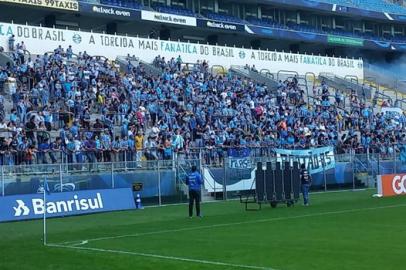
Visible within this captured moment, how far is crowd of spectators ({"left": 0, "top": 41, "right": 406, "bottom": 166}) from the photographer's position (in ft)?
103

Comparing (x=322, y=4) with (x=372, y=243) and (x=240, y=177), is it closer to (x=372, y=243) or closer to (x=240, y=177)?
(x=240, y=177)

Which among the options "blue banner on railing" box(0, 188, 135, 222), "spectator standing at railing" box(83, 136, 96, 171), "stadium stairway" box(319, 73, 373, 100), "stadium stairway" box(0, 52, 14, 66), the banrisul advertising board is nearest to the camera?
"blue banner on railing" box(0, 188, 135, 222)

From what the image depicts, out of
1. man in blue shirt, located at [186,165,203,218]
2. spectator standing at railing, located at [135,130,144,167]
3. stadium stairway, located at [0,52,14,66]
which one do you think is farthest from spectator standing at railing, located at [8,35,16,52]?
man in blue shirt, located at [186,165,203,218]

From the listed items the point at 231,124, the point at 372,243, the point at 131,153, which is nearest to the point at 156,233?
the point at 372,243

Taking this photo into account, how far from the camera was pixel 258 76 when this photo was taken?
5466 cm

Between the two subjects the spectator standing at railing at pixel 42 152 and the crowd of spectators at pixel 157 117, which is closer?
the spectator standing at railing at pixel 42 152

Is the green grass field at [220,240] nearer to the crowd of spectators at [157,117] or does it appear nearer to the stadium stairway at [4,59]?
the crowd of spectators at [157,117]

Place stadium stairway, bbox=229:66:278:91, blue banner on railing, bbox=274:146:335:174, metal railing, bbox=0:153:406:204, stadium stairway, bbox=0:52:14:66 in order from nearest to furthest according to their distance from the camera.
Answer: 1. metal railing, bbox=0:153:406:204
2. blue banner on railing, bbox=274:146:335:174
3. stadium stairway, bbox=0:52:14:66
4. stadium stairway, bbox=229:66:278:91

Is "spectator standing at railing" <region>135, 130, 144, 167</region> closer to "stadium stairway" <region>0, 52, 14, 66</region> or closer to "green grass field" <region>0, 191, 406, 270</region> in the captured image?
"green grass field" <region>0, 191, 406, 270</region>

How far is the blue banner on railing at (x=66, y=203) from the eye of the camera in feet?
82.7

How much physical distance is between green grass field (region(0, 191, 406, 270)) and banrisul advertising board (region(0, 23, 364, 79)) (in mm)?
19770

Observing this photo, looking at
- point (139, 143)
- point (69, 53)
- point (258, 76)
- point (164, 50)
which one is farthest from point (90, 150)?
point (258, 76)

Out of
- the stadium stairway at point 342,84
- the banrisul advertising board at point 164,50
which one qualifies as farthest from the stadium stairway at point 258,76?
the stadium stairway at point 342,84

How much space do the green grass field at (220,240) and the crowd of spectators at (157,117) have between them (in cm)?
637
